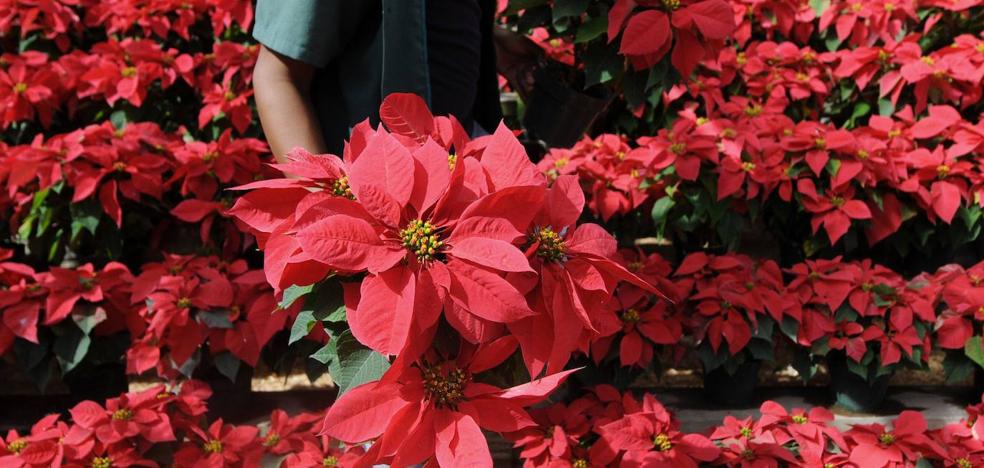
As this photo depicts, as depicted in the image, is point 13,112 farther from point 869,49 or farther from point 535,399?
point 869,49

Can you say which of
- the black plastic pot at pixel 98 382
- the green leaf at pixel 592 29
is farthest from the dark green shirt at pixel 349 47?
the black plastic pot at pixel 98 382

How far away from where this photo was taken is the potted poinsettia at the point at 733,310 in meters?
1.55

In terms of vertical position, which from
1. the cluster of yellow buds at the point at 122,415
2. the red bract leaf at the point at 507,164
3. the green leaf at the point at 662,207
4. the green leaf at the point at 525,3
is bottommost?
the cluster of yellow buds at the point at 122,415

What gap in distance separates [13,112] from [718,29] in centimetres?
160

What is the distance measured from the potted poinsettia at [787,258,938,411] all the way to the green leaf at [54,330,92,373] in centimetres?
140

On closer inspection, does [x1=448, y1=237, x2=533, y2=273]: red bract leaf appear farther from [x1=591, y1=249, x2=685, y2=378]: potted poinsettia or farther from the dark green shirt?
[x1=591, y1=249, x2=685, y2=378]: potted poinsettia

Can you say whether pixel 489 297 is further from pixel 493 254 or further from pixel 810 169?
pixel 810 169

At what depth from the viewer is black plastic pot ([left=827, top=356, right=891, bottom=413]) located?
5.55 feet

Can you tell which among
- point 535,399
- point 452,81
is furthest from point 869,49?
point 535,399

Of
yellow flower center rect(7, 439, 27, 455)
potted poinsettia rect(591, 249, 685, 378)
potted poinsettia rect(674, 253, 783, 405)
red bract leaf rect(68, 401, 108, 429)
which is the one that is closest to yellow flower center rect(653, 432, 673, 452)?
potted poinsettia rect(591, 249, 685, 378)

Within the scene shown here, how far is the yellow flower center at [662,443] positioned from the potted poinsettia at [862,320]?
47cm

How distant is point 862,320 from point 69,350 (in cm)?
160

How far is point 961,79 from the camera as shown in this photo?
1893 millimetres

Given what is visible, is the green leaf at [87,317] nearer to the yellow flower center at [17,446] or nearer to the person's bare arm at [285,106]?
the yellow flower center at [17,446]
